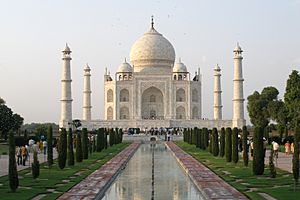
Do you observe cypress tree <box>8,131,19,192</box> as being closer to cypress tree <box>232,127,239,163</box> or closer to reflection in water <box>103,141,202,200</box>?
reflection in water <box>103,141,202,200</box>

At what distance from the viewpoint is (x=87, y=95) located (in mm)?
42844

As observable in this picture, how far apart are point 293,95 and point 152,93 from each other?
20856 mm

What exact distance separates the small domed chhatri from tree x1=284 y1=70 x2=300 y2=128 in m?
19.9

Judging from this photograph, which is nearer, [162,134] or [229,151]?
[229,151]

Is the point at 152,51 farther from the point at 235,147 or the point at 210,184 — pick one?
the point at 210,184

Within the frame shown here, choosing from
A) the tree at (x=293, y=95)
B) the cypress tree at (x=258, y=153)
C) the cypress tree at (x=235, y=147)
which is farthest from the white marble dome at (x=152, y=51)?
the cypress tree at (x=258, y=153)

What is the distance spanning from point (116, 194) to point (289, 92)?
1829 cm

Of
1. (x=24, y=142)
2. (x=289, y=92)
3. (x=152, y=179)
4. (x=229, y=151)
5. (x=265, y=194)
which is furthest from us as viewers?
(x=289, y=92)

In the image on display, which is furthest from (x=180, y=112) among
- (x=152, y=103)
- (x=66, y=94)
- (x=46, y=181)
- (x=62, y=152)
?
(x=46, y=181)

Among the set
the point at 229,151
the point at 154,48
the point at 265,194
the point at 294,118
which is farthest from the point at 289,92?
the point at 154,48

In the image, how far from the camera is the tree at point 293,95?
2489cm

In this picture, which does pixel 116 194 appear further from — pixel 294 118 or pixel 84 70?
pixel 84 70

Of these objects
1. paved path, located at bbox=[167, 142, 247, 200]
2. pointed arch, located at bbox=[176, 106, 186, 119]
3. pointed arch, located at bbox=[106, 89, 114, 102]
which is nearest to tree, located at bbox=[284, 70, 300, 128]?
paved path, located at bbox=[167, 142, 247, 200]

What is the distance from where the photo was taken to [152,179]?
11.2 meters
